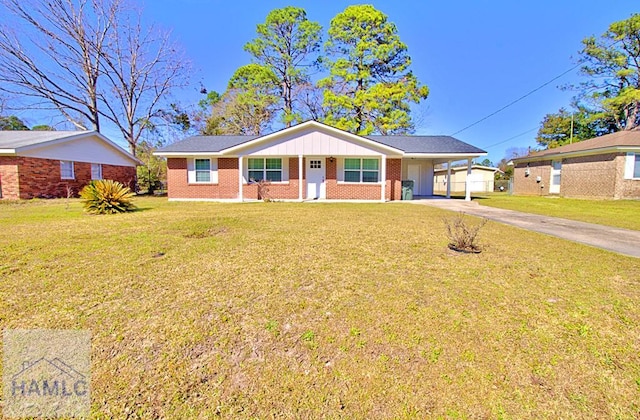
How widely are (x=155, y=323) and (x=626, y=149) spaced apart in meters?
24.9

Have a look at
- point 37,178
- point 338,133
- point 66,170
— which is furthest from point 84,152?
point 338,133

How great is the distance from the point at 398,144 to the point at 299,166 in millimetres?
6398

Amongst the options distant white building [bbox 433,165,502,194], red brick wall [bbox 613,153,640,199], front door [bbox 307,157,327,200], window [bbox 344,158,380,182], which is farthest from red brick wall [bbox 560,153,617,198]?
front door [bbox 307,157,327,200]

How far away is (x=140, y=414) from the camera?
1.92 m

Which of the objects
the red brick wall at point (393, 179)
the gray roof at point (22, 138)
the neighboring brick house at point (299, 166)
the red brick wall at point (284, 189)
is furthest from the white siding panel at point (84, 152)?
the red brick wall at point (393, 179)

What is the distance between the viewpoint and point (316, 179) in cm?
1619

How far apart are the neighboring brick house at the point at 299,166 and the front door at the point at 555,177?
10873 mm

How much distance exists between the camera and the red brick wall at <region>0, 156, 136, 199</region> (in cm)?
1480

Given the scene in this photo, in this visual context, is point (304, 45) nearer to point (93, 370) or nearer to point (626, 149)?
point (626, 149)

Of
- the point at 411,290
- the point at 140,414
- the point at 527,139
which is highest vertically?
the point at 527,139

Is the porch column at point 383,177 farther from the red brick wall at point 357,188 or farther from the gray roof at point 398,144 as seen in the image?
the gray roof at point 398,144

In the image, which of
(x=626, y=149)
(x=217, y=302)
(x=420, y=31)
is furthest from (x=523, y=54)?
(x=217, y=302)

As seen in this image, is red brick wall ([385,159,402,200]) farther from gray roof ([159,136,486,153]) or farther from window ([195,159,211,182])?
window ([195,159,211,182])

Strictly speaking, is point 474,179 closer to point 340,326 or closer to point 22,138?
point 340,326
